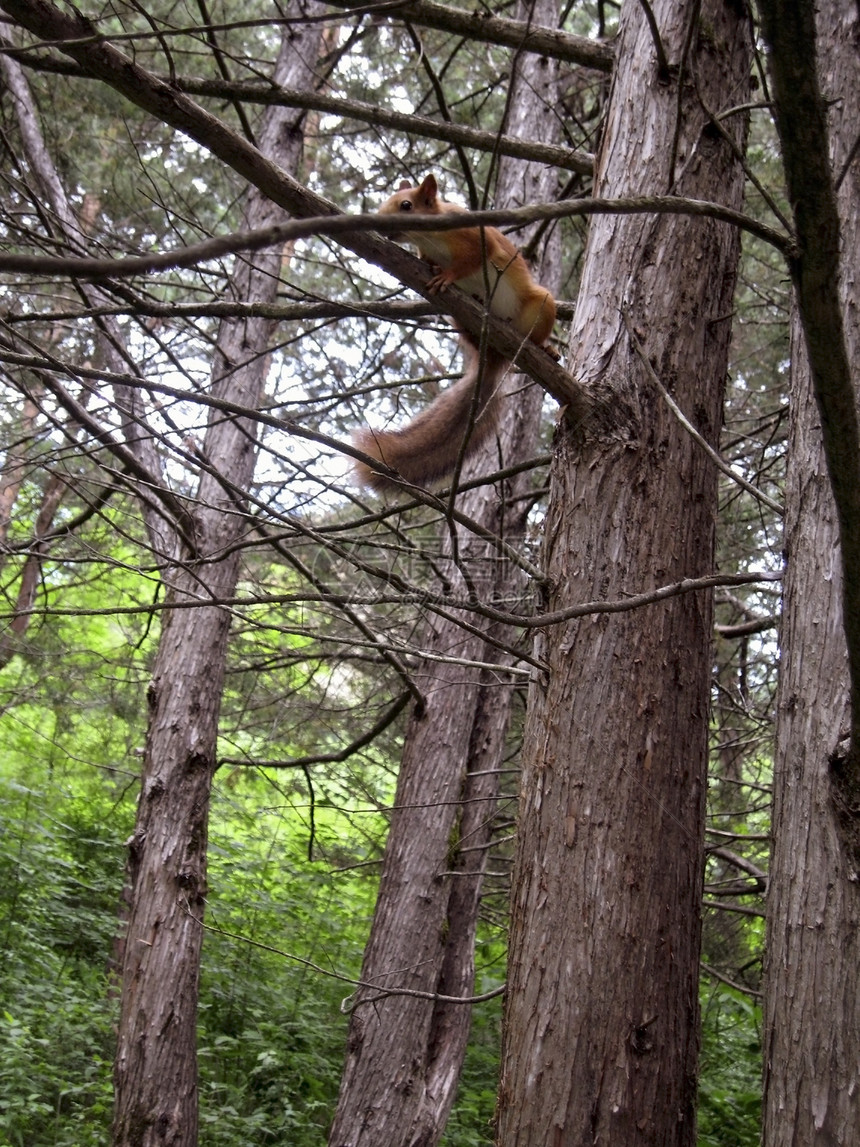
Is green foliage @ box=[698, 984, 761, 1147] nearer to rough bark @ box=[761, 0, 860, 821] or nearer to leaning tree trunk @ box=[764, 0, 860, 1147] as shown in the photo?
leaning tree trunk @ box=[764, 0, 860, 1147]

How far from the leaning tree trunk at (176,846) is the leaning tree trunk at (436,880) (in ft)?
2.90

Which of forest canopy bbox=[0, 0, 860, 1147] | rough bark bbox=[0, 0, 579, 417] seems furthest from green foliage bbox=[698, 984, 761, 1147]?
rough bark bbox=[0, 0, 579, 417]

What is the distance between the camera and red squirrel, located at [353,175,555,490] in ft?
10.9

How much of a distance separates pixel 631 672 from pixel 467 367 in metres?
2.12

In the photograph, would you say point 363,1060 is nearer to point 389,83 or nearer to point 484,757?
point 484,757

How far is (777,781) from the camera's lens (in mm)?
2357

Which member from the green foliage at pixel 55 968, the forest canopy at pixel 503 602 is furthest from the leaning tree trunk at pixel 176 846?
the green foliage at pixel 55 968

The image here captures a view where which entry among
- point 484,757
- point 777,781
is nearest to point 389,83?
point 484,757

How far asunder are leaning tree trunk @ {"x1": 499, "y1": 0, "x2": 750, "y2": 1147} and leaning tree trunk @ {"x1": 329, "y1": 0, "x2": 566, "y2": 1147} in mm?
1959

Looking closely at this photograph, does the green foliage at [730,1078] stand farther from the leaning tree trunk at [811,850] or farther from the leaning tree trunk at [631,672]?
the leaning tree trunk at [631,672]

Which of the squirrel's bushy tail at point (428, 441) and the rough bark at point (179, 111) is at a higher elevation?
the squirrel's bushy tail at point (428, 441)

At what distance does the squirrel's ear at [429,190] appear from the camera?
13.1 feet

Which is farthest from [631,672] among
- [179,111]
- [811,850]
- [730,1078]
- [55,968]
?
[55,968]

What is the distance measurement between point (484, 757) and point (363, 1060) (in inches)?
70.0
